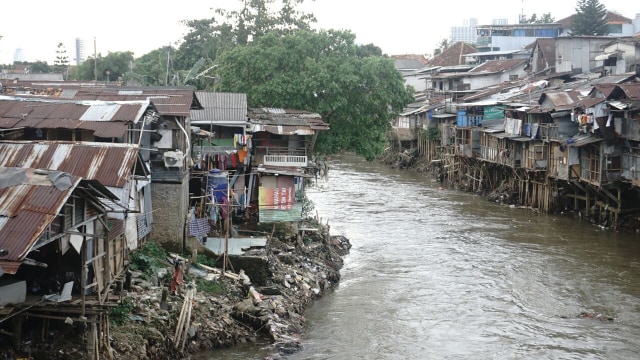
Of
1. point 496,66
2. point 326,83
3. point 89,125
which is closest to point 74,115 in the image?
point 89,125

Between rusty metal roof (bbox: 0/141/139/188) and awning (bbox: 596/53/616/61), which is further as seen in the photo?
awning (bbox: 596/53/616/61)

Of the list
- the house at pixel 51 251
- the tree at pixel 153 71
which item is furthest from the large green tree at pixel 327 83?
the house at pixel 51 251

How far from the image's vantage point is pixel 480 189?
4194 cm

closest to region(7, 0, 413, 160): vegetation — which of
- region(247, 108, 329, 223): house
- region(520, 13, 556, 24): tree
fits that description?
region(247, 108, 329, 223): house

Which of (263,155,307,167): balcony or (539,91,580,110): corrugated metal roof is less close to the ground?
(539,91,580,110): corrugated metal roof

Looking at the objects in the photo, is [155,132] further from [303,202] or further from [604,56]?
[604,56]

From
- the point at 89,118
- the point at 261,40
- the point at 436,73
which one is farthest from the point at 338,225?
the point at 436,73

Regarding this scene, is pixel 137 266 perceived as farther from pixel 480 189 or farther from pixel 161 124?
pixel 480 189

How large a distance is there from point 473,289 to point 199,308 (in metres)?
9.27

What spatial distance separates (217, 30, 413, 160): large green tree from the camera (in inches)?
1257

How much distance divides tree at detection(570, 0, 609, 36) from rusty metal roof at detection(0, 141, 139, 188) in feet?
158

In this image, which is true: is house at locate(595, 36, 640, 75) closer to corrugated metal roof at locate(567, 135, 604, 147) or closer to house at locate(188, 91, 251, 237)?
corrugated metal roof at locate(567, 135, 604, 147)

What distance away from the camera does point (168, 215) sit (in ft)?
65.5

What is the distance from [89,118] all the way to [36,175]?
5.97 meters
